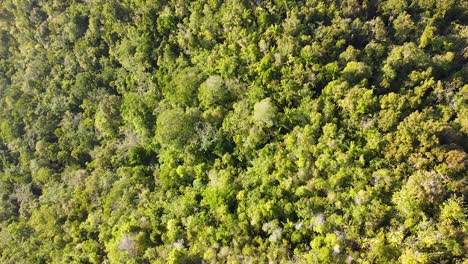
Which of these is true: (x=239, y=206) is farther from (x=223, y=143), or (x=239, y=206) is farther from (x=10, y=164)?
(x=10, y=164)

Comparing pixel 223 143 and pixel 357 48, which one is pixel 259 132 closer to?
pixel 223 143

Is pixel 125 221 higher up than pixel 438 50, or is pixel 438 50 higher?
pixel 438 50

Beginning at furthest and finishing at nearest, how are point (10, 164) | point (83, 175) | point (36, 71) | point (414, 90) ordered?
point (36, 71)
point (10, 164)
point (83, 175)
point (414, 90)

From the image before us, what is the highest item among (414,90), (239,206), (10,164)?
(414,90)

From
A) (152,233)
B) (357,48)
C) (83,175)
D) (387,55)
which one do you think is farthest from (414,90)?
(83,175)

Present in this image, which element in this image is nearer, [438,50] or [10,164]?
[438,50]

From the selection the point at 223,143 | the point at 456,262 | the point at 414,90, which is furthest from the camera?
the point at 223,143
